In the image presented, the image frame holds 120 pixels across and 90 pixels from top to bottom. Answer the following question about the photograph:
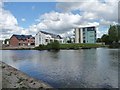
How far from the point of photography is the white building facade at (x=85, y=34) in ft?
410

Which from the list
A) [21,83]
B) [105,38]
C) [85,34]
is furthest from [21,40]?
[21,83]

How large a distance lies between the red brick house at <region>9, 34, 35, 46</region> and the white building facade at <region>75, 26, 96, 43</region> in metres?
26.8

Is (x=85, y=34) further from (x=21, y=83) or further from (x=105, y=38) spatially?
(x=21, y=83)

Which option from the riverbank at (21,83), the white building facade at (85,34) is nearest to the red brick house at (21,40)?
the white building facade at (85,34)

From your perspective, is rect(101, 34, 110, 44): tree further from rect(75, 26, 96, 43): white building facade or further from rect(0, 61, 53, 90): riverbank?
rect(0, 61, 53, 90): riverbank

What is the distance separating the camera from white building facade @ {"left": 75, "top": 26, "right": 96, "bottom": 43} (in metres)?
125

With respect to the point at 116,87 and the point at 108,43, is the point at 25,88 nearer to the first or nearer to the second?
the point at 116,87

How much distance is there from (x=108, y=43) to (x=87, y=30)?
15.5 m

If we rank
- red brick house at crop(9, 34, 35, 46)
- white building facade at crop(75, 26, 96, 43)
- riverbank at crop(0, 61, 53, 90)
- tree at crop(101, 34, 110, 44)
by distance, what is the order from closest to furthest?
riverbank at crop(0, 61, 53, 90)
tree at crop(101, 34, 110, 44)
red brick house at crop(9, 34, 35, 46)
white building facade at crop(75, 26, 96, 43)

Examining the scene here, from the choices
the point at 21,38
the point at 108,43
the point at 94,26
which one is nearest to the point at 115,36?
the point at 108,43

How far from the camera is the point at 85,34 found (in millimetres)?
128125

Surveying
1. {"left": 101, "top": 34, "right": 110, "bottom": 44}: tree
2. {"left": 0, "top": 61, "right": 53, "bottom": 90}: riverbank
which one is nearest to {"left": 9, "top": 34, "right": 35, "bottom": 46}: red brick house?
{"left": 101, "top": 34, "right": 110, "bottom": 44}: tree

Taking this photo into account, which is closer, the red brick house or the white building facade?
the red brick house

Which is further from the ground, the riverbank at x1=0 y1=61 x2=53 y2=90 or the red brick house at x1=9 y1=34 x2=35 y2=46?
the red brick house at x1=9 y1=34 x2=35 y2=46
